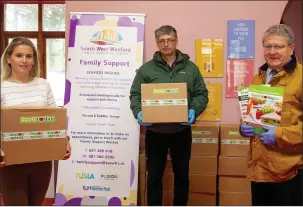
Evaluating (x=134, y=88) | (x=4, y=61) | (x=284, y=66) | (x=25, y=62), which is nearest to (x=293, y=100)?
(x=284, y=66)

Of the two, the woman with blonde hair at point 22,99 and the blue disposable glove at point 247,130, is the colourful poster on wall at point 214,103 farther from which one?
the woman with blonde hair at point 22,99

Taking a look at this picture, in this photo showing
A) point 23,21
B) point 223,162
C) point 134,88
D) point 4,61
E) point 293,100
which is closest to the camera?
point 293,100

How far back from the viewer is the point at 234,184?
9.51 feet

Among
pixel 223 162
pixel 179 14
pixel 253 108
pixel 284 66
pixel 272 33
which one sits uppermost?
pixel 179 14

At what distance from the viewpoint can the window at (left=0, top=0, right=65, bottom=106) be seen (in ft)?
14.0

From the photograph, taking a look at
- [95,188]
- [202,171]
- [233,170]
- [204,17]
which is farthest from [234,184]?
[204,17]

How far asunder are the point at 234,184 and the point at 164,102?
1.11 metres

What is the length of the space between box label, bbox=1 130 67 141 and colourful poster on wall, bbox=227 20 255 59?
1.93 metres

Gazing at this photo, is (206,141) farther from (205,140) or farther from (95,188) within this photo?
(95,188)

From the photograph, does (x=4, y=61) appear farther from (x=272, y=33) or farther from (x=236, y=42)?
(x=236, y=42)

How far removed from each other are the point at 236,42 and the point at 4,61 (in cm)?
209

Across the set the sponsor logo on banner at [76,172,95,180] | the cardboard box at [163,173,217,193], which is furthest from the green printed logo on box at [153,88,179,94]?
the sponsor logo on banner at [76,172,95,180]

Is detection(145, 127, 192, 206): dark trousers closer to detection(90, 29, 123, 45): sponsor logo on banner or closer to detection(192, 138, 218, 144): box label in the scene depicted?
detection(192, 138, 218, 144): box label

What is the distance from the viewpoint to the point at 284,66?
167 centimetres
